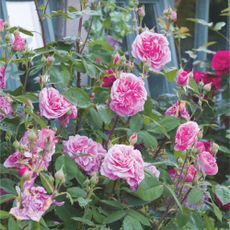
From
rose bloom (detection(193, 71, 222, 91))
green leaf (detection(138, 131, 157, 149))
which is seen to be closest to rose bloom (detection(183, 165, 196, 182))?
green leaf (detection(138, 131, 157, 149))

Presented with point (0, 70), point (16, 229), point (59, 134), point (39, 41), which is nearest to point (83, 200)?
point (16, 229)

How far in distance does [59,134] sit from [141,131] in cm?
22

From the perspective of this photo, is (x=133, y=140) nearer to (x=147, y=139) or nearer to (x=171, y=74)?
(x=147, y=139)

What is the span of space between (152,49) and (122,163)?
1.19ft

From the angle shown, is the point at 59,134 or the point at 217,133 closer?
the point at 59,134

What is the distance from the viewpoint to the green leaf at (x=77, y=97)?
1540 millimetres

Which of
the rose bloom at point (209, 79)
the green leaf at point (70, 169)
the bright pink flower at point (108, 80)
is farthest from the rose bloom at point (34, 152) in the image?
the rose bloom at point (209, 79)

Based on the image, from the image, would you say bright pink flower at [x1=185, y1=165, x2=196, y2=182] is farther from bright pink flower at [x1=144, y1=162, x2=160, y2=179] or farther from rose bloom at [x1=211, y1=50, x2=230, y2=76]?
rose bloom at [x1=211, y1=50, x2=230, y2=76]

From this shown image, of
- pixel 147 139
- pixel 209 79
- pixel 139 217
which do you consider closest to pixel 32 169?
pixel 139 217

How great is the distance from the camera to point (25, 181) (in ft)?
3.89

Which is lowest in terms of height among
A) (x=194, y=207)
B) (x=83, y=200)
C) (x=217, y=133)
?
(x=217, y=133)

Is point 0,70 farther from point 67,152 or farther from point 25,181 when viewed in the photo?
point 25,181

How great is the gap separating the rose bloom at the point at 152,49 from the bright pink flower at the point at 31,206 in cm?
58

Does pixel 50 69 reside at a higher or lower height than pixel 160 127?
higher
